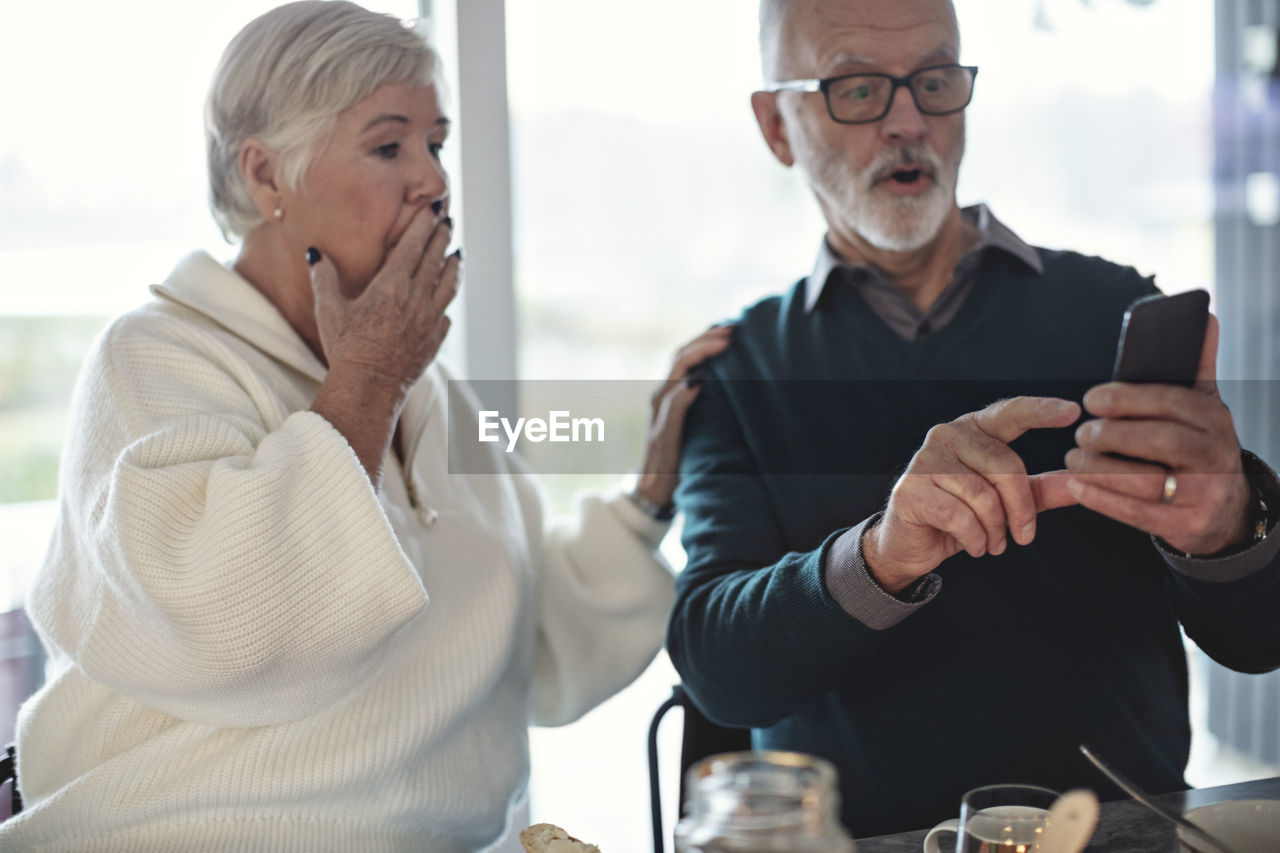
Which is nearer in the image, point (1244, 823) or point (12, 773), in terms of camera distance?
point (1244, 823)

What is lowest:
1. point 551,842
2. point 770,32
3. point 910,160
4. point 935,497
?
point 551,842

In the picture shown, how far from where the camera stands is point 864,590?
33.9 inches

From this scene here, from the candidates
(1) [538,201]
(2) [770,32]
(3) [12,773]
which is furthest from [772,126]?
(3) [12,773]

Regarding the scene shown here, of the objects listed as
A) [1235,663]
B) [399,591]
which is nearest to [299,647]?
[399,591]

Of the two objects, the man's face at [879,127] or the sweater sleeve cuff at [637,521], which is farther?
the sweater sleeve cuff at [637,521]

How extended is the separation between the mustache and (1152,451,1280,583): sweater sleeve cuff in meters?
0.31

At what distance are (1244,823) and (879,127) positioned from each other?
52cm

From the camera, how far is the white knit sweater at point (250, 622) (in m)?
0.92

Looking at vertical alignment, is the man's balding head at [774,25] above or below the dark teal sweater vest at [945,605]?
above

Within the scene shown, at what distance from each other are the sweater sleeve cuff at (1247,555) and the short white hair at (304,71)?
2.70ft

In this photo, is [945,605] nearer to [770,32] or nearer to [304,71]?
[770,32]

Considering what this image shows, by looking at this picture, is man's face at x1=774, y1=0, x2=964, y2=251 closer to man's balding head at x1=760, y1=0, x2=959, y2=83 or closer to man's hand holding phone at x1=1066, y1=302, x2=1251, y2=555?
man's balding head at x1=760, y1=0, x2=959, y2=83

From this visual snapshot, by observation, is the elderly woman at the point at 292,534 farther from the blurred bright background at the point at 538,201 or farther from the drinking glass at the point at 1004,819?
the drinking glass at the point at 1004,819

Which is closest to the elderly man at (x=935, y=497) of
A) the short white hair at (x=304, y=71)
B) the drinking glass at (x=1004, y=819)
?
the drinking glass at (x=1004, y=819)
